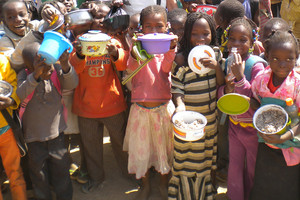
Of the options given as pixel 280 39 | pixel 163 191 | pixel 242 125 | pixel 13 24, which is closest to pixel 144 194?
pixel 163 191

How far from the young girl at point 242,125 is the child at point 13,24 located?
5.95 feet

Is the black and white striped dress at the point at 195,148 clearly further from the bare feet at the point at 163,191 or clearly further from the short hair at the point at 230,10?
the short hair at the point at 230,10

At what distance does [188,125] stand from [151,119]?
0.65 m

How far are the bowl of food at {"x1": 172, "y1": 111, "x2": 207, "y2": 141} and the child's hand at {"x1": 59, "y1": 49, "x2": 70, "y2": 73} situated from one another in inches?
37.4

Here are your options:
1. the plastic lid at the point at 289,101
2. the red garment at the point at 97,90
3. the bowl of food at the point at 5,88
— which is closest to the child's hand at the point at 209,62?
the plastic lid at the point at 289,101

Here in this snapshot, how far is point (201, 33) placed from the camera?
8.01 feet

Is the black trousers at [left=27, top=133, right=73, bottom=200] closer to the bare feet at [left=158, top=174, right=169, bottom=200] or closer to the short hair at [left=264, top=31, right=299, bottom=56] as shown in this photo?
the bare feet at [left=158, top=174, right=169, bottom=200]

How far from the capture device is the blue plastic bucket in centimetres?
211

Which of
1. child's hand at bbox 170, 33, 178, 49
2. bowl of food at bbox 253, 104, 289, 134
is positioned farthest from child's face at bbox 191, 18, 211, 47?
bowl of food at bbox 253, 104, 289, 134

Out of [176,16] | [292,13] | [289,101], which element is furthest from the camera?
[292,13]

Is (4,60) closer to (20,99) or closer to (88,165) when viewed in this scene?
(20,99)

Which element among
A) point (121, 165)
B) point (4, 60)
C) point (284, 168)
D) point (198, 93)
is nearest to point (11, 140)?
point (4, 60)

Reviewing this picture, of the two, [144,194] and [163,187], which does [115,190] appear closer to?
[144,194]

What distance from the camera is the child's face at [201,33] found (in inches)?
95.2
